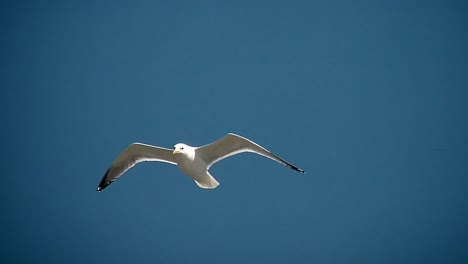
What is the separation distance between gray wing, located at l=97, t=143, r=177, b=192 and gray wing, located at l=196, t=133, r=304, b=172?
2.17ft

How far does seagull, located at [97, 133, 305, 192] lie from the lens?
26.7 feet

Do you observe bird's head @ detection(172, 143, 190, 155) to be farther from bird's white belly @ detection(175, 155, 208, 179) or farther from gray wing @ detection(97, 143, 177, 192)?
gray wing @ detection(97, 143, 177, 192)

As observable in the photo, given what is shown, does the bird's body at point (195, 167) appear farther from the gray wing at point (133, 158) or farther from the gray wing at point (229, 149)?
the gray wing at point (133, 158)

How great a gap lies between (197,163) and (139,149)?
1210 millimetres

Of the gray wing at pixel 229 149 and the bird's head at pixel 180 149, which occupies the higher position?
the gray wing at pixel 229 149

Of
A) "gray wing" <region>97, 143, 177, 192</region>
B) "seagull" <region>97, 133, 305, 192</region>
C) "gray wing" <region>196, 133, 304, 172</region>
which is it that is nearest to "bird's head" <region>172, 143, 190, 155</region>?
"seagull" <region>97, 133, 305, 192</region>

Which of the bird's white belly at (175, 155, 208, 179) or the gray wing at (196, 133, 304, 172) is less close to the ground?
the gray wing at (196, 133, 304, 172)

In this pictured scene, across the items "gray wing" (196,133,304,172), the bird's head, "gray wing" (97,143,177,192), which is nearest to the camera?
the bird's head

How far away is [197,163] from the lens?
27.2ft

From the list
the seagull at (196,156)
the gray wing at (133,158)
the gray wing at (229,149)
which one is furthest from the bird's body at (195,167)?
the gray wing at (133,158)

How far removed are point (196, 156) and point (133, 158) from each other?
1.36m

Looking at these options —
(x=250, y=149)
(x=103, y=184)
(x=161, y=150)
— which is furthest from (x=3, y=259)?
(x=250, y=149)

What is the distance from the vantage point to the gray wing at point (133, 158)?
8.72m

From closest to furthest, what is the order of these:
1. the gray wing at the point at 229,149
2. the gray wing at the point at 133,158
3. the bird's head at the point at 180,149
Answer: the bird's head at the point at 180,149, the gray wing at the point at 229,149, the gray wing at the point at 133,158
